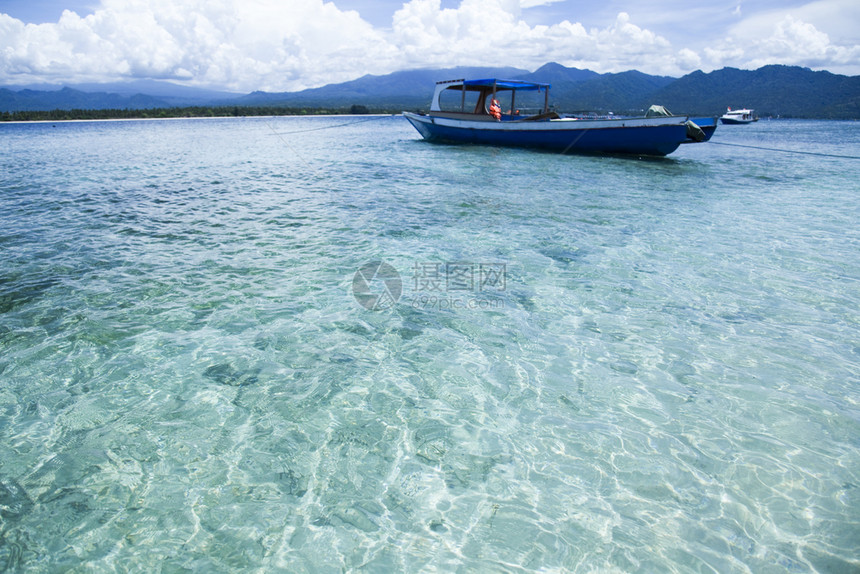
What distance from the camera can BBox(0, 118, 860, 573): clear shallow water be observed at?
8.91ft

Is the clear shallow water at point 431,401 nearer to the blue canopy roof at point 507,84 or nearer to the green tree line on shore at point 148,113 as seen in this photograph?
the blue canopy roof at point 507,84

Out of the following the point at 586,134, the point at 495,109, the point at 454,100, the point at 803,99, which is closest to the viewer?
the point at 586,134

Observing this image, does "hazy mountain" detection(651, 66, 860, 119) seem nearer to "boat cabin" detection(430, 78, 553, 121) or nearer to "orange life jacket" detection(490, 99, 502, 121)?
"boat cabin" detection(430, 78, 553, 121)

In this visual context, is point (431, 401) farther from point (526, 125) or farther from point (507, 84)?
point (507, 84)

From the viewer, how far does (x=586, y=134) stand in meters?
Answer: 21.5

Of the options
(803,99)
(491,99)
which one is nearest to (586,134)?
(491,99)

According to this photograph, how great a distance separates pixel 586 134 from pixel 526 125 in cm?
308

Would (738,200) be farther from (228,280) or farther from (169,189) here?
(169,189)

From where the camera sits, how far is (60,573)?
250cm

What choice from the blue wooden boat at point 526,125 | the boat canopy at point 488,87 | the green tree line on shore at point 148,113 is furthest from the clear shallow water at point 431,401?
the green tree line on shore at point 148,113

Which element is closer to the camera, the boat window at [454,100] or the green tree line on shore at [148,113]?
the boat window at [454,100]

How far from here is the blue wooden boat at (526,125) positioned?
20.1 meters

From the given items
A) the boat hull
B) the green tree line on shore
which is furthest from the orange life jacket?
the green tree line on shore

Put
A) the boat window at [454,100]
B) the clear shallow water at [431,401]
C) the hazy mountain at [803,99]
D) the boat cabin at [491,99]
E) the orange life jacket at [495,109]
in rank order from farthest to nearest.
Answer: the hazy mountain at [803,99], the boat window at [454,100], the orange life jacket at [495,109], the boat cabin at [491,99], the clear shallow water at [431,401]
